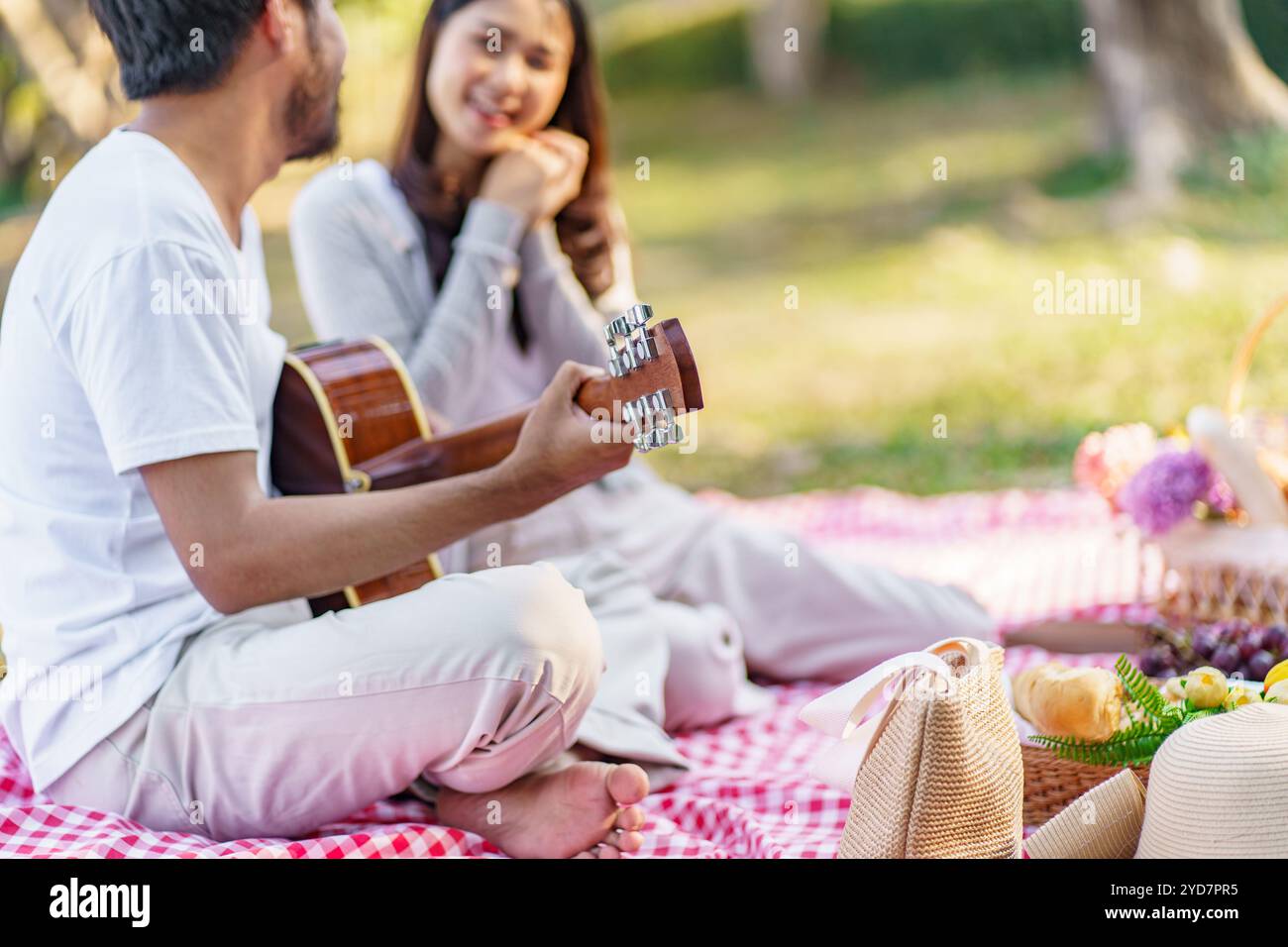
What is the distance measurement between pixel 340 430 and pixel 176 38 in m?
0.59

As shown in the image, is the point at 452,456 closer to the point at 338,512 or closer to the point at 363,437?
the point at 363,437

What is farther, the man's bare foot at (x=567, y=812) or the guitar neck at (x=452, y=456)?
the guitar neck at (x=452, y=456)

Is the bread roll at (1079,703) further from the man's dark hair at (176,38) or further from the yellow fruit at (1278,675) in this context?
the man's dark hair at (176,38)

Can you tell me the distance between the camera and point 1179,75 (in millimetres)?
7543

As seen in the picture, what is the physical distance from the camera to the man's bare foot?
79.0 inches

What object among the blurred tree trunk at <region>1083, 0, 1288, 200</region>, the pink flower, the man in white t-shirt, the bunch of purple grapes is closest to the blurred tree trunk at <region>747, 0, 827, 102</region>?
the blurred tree trunk at <region>1083, 0, 1288, 200</region>

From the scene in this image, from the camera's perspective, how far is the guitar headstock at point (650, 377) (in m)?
1.79

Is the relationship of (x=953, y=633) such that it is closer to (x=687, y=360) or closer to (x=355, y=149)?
(x=687, y=360)

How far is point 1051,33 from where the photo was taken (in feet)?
30.8

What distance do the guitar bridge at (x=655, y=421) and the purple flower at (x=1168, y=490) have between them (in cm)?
146

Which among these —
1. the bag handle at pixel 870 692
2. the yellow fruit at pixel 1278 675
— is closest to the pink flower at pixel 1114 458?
the yellow fruit at pixel 1278 675

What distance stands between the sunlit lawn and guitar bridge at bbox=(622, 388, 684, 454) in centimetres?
415
